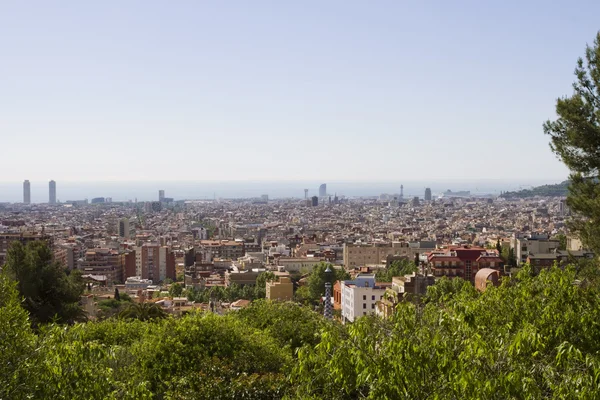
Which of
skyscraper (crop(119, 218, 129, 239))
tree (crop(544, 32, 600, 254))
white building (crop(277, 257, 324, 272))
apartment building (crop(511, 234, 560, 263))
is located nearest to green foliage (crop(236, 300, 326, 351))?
tree (crop(544, 32, 600, 254))

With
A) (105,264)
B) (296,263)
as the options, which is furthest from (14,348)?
(105,264)

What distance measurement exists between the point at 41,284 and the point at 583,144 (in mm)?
16077

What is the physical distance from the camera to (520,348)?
6773mm

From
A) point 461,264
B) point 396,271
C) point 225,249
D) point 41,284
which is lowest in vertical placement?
point 225,249

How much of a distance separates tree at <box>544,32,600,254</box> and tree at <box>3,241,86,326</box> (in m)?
14.6

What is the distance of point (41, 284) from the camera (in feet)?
75.0

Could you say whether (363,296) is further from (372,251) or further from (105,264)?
(105,264)

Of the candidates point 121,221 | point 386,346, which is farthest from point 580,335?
point 121,221

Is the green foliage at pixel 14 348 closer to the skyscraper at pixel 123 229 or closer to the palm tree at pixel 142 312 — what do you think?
the palm tree at pixel 142 312

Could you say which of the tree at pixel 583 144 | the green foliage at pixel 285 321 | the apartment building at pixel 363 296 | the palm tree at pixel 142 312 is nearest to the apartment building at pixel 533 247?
the apartment building at pixel 363 296

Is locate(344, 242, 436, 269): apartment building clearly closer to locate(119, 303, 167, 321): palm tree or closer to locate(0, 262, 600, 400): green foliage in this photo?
locate(119, 303, 167, 321): palm tree

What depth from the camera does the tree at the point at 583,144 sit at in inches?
493

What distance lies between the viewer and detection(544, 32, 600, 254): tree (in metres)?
12.5

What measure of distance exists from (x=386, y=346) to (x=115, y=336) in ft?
30.6
